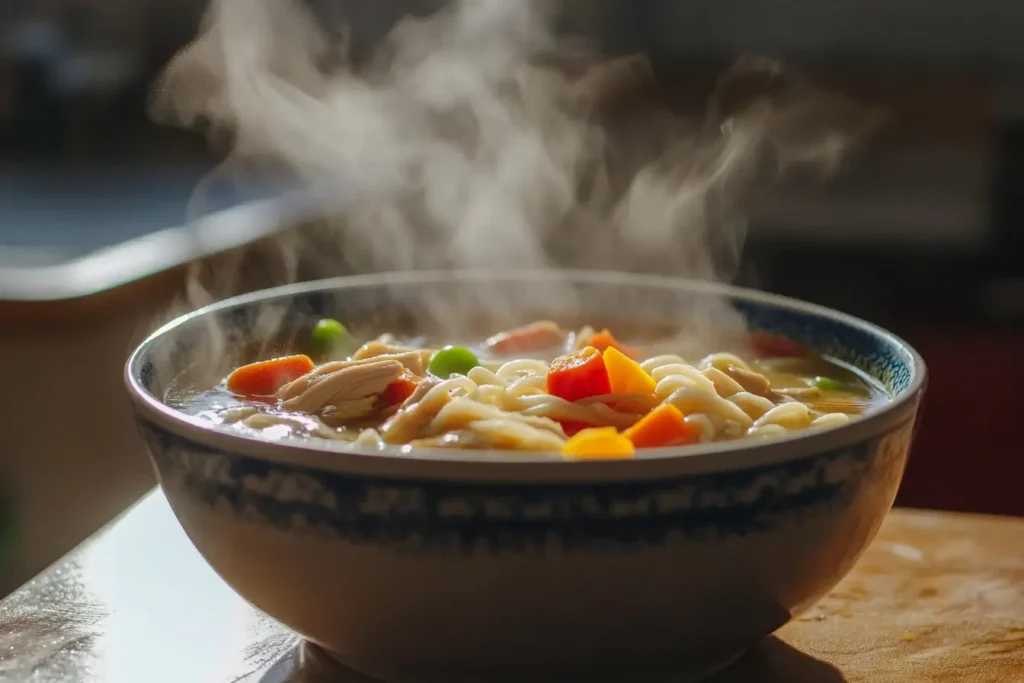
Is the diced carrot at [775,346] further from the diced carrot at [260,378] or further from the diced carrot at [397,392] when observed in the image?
the diced carrot at [260,378]

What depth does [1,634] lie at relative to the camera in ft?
3.16

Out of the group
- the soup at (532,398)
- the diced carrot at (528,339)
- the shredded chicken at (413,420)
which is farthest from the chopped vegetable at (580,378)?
the diced carrot at (528,339)

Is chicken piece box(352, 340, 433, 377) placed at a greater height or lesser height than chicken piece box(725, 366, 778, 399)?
greater

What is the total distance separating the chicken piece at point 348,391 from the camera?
3.56 ft

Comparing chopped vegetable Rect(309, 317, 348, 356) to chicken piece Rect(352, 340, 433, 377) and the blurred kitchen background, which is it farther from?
the blurred kitchen background

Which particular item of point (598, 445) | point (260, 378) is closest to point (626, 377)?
point (598, 445)

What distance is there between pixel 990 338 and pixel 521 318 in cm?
240

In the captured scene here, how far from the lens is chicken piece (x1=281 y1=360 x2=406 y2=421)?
1085mm

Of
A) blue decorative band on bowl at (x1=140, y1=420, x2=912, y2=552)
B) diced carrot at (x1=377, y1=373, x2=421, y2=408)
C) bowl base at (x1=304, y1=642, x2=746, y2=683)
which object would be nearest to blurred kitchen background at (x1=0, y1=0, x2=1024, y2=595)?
diced carrot at (x1=377, y1=373, x2=421, y2=408)

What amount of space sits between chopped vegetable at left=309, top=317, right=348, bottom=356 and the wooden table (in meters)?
0.27

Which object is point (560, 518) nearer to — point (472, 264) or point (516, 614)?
point (516, 614)

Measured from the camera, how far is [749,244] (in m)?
4.12

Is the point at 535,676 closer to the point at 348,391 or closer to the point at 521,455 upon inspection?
the point at 521,455

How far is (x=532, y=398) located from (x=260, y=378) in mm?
331
